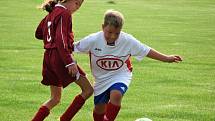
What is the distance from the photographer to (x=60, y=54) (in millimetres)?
6895

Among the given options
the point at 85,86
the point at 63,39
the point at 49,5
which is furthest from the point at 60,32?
the point at 85,86

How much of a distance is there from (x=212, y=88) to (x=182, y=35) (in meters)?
13.9

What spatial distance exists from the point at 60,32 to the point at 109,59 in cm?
73

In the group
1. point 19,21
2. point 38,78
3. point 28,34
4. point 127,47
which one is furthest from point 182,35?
point 127,47

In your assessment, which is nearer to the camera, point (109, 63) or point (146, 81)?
point (109, 63)

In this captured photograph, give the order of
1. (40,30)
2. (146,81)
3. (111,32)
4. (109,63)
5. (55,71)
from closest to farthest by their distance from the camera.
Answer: (111,32)
(55,71)
(109,63)
(40,30)
(146,81)

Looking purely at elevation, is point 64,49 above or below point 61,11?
below

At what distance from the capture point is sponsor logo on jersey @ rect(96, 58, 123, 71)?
284 inches

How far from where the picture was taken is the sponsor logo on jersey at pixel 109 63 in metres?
7.21

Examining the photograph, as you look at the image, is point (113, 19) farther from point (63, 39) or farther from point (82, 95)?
point (82, 95)

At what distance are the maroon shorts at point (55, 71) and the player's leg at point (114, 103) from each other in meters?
0.52

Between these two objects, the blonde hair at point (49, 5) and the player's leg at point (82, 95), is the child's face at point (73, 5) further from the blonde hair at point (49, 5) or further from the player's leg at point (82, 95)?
the player's leg at point (82, 95)

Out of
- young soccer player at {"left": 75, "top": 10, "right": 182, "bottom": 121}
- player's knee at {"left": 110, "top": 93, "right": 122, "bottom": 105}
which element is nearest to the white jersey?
young soccer player at {"left": 75, "top": 10, "right": 182, "bottom": 121}

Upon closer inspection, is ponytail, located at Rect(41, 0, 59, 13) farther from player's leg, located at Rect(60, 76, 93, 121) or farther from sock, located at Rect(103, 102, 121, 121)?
sock, located at Rect(103, 102, 121, 121)
